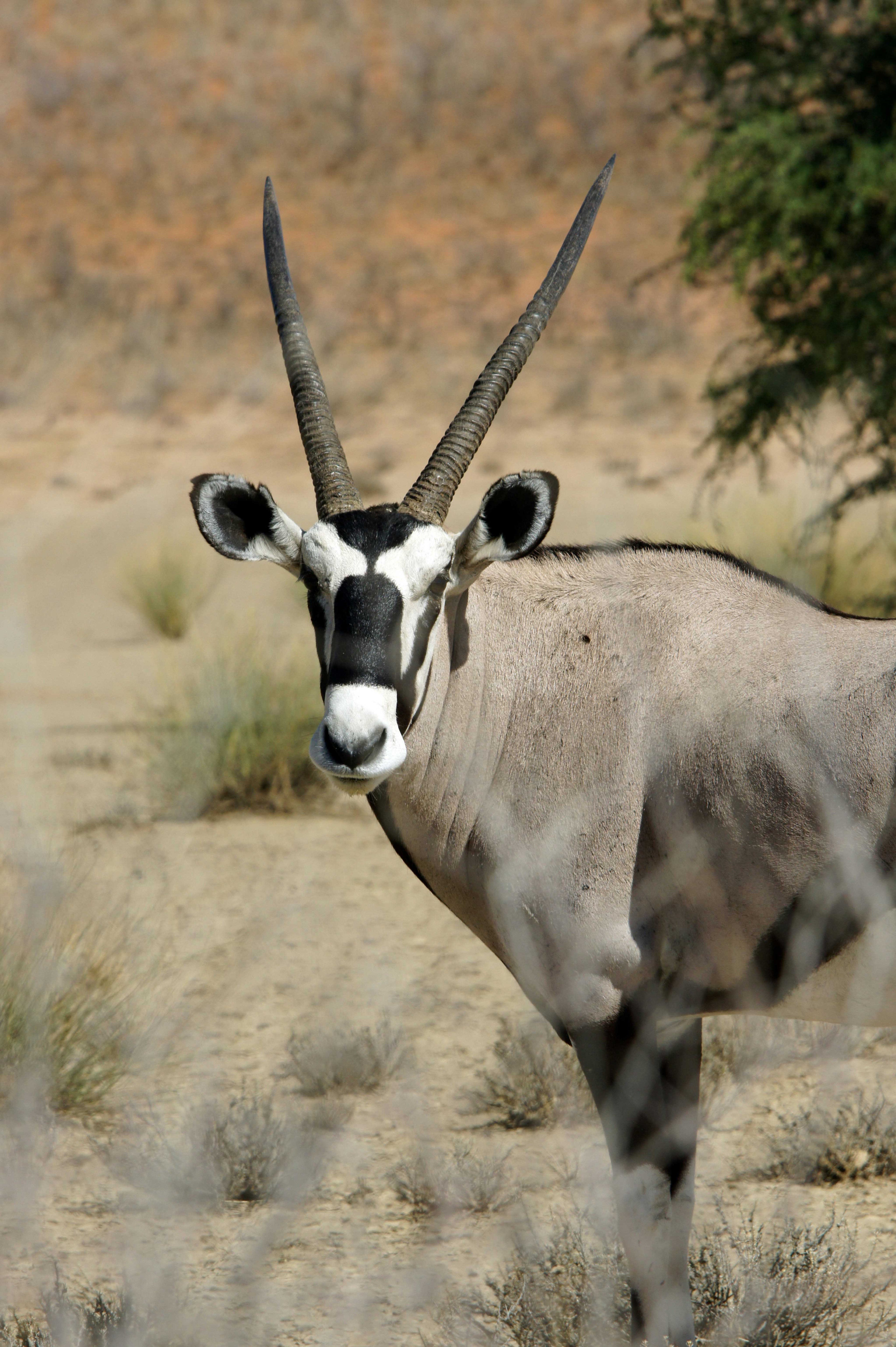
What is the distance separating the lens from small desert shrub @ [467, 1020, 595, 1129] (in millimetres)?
4629

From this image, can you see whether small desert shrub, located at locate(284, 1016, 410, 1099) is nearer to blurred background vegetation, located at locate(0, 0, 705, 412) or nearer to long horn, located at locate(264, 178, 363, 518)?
long horn, located at locate(264, 178, 363, 518)

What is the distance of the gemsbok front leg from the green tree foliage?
5.96m

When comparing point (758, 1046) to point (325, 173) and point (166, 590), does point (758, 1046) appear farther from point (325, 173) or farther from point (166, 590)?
point (325, 173)

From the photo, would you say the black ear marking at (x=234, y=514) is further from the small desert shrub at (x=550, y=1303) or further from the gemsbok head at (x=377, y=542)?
the small desert shrub at (x=550, y=1303)

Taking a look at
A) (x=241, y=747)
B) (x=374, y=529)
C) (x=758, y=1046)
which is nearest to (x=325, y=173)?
(x=241, y=747)

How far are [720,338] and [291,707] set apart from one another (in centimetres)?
1926

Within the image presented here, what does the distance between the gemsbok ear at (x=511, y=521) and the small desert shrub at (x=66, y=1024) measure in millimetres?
1813

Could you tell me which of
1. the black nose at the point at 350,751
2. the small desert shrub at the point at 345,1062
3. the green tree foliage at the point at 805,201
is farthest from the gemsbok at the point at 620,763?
the green tree foliage at the point at 805,201

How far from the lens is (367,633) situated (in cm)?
301

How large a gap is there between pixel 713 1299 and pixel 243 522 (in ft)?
7.57

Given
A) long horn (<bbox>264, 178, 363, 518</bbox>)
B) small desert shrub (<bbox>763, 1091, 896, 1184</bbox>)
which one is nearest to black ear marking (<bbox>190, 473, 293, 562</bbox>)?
long horn (<bbox>264, 178, 363, 518</bbox>)

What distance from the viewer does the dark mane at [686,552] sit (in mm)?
3375

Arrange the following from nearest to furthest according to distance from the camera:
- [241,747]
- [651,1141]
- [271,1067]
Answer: [651,1141], [271,1067], [241,747]

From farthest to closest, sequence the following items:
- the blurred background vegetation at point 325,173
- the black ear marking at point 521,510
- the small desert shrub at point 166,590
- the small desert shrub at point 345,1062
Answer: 1. the blurred background vegetation at point 325,173
2. the small desert shrub at point 166,590
3. the small desert shrub at point 345,1062
4. the black ear marking at point 521,510
